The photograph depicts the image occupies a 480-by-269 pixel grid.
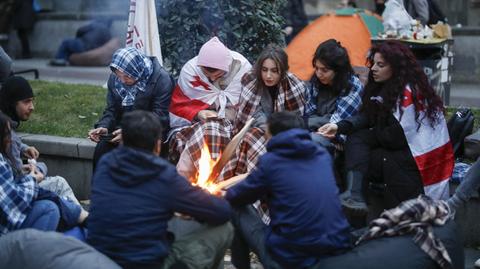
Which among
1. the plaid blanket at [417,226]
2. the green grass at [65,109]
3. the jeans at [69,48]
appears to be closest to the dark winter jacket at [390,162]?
the plaid blanket at [417,226]

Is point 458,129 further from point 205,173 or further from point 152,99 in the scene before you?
point 152,99

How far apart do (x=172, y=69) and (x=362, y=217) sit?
286 centimetres

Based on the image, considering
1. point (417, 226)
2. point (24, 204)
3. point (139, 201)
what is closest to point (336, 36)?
point (417, 226)

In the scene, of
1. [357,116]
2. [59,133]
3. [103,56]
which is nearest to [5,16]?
[103,56]

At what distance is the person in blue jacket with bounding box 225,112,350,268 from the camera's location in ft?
15.3

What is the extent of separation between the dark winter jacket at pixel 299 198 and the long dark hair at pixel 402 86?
1629 mm

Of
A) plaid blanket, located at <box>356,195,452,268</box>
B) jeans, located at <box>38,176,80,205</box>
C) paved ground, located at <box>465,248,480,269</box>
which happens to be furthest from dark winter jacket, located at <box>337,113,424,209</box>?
jeans, located at <box>38,176,80,205</box>

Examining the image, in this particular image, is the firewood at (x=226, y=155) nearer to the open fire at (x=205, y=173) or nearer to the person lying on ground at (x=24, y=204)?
the open fire at (x=205, y=173)

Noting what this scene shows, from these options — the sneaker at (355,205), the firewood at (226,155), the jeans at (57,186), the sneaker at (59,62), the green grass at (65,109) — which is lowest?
the sneaker at (59,62)

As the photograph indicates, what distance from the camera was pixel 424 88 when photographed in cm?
631

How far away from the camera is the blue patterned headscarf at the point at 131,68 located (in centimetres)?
685

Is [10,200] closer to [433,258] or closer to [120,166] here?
[120,166]

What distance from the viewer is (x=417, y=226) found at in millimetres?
4895

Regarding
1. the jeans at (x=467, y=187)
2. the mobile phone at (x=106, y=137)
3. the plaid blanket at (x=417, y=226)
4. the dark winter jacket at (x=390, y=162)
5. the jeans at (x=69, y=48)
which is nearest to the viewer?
the plaid blanket at (x=417, y=226)
